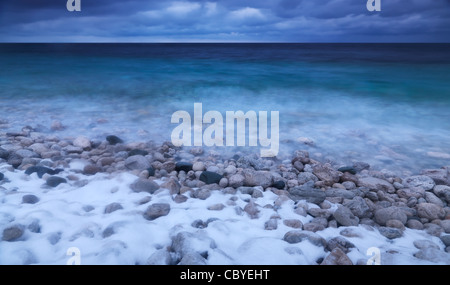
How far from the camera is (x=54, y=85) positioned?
21.2 feet

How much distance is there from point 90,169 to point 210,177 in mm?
993

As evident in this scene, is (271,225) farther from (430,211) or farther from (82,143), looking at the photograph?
(82,143)

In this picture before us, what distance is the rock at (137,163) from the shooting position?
8.35 feet

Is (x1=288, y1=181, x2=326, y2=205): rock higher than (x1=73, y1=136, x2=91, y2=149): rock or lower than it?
lower

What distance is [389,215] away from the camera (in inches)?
76.0

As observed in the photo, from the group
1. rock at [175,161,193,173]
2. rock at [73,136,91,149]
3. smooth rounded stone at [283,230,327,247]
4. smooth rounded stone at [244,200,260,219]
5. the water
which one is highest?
the water

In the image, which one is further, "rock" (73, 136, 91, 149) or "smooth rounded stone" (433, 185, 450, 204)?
"rock" (73, 136, 91, 149)

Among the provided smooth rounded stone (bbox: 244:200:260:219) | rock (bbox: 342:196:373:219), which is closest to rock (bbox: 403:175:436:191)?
rock (bbox: 342:196:373:219)

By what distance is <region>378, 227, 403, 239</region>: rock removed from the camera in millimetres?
1783

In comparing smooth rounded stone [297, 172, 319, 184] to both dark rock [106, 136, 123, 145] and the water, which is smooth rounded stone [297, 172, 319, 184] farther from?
dark rock [106, 136, 123, 145]

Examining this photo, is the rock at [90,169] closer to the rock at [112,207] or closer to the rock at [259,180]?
the rock at [112,207]

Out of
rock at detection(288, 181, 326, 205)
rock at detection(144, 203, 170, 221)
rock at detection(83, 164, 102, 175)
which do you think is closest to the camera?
rock at detection(144, 203, 170, 221)
